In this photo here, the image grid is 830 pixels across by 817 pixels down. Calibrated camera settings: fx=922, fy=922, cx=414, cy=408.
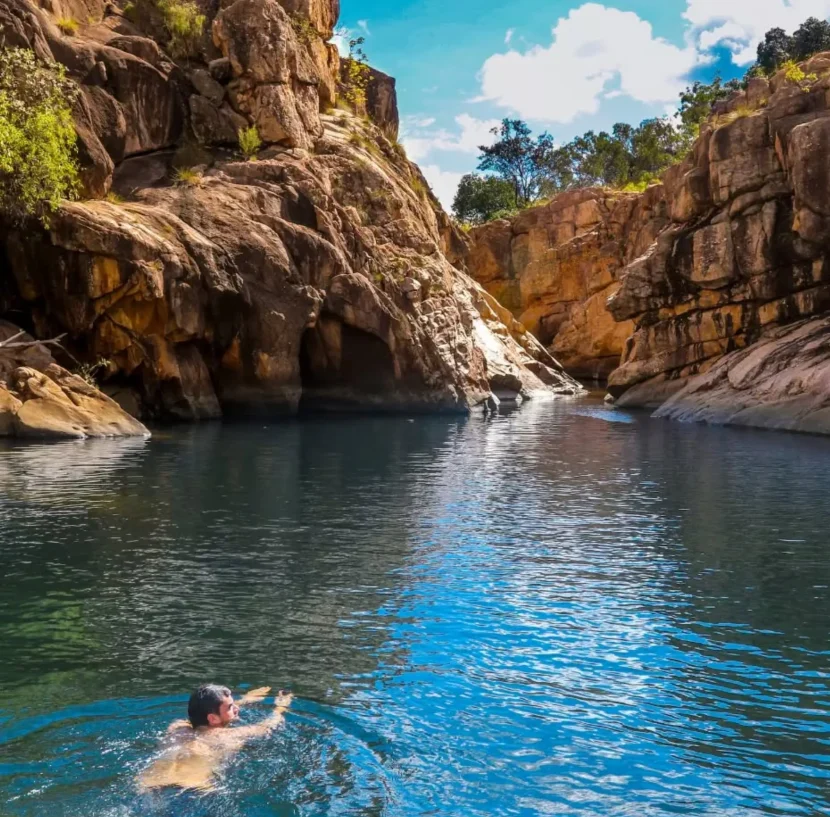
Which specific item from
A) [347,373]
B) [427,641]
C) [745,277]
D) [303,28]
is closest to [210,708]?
[427,641]

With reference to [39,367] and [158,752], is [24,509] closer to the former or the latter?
[158,752]

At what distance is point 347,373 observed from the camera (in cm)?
5159

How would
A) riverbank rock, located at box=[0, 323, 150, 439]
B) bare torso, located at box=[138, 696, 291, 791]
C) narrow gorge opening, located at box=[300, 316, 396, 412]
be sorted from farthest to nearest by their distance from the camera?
narrow gorge opening, located at box=[300, 316, 396, 412]
riverbank rock, located at box=[0, 323, 150, 439]
bare torso, located at box=[138, 696, 291, 791]

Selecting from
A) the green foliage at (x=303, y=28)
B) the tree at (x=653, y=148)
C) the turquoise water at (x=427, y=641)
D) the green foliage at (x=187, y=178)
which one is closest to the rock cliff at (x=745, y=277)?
the turquoise water at (x=427, y=641)

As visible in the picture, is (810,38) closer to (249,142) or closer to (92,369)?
(249,142)

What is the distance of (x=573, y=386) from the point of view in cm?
7831

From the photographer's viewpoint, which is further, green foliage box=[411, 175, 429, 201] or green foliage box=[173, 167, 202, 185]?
→ green foliage box=[411, 175, 429, 201]

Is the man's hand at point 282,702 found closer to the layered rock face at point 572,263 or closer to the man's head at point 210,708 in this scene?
the man's head at point 210,708

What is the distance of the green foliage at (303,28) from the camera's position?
57625mm

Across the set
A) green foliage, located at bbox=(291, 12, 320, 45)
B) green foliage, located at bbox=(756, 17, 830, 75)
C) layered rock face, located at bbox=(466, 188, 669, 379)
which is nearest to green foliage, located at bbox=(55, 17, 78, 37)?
green foliage, located at bbox=(291, 12, 320, 45)

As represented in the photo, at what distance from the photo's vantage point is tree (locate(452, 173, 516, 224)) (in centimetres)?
10994

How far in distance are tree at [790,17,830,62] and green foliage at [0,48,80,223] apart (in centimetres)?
7308

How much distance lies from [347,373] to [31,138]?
68.2 feet

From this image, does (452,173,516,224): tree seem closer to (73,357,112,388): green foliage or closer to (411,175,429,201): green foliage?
(411,175,429,201): green foliage
